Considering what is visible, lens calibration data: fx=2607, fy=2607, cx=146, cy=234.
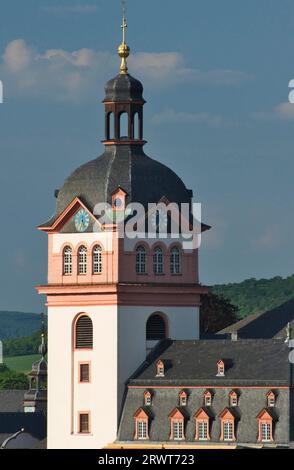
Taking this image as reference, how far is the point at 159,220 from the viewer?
130500 mm

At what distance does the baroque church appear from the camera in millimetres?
126125

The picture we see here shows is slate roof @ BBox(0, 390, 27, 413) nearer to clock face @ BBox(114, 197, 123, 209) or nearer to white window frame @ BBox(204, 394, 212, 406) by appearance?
clock face @ BBox(114, 197, 123, 209)

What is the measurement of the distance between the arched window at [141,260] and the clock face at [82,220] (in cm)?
289

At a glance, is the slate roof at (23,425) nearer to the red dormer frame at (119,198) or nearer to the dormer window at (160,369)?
the dormer window at (160,369)

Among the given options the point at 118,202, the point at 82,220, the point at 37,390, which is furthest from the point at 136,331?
the point at 37,390

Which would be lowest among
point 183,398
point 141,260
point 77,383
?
point 183,398

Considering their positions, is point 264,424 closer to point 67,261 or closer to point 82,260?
point 82,260

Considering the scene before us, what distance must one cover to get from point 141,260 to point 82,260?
2.99 metres

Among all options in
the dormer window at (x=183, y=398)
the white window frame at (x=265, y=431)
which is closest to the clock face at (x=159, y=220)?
the dormer window at (x=183, y=398)

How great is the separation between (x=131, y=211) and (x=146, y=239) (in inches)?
73.5

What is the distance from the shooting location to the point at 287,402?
12281 centimetres
